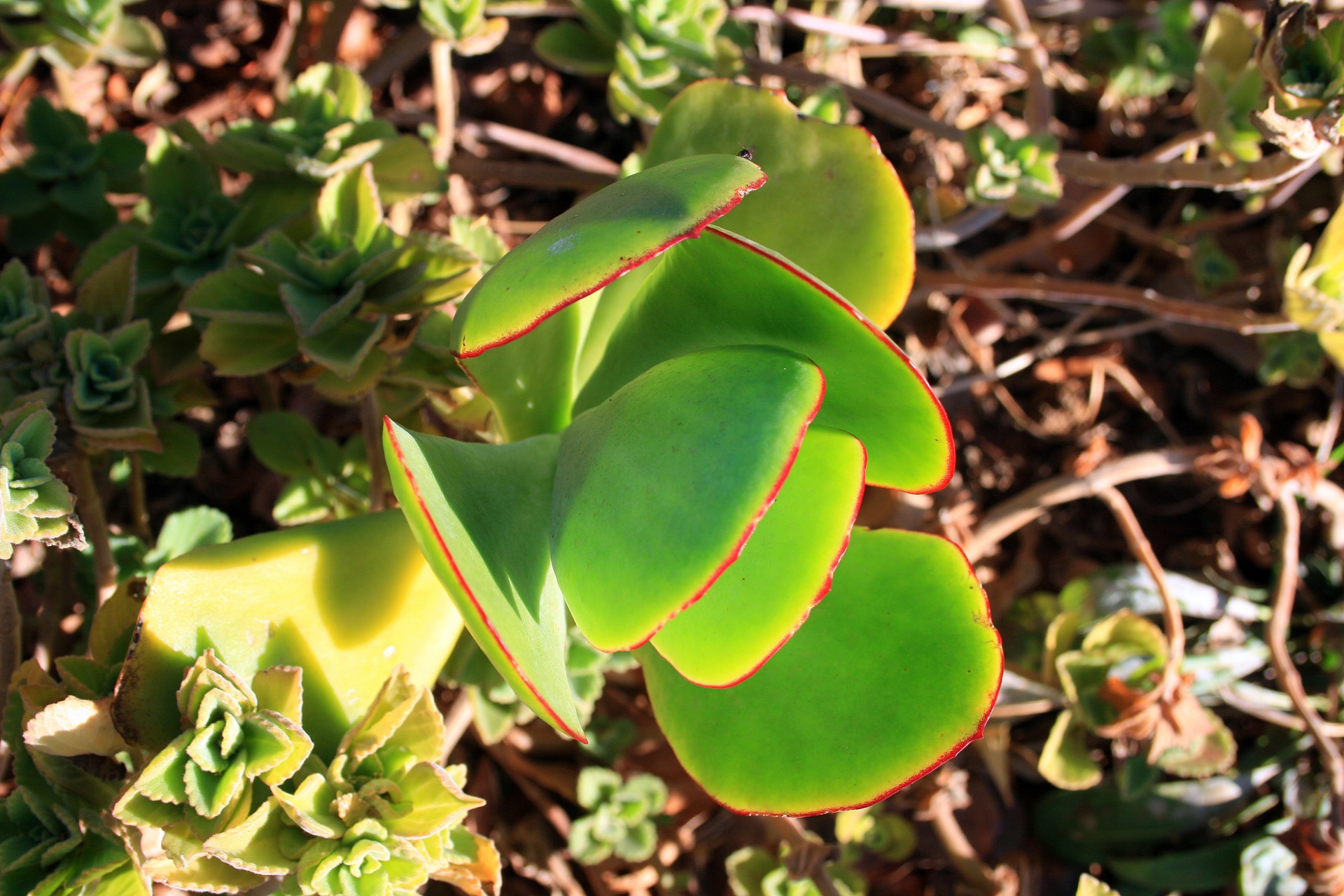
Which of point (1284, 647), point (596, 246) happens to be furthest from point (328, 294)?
point (1284, 647)

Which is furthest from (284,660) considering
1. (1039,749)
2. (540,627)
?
(1039,749)

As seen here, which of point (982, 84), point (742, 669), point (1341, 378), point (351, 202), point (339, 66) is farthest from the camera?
point (982, 84)

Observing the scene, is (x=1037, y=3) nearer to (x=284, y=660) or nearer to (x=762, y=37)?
(x=762, y=37)

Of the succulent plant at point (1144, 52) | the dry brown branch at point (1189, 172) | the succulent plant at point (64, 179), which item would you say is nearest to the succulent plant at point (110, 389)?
the succulent plant at point (64, 179)

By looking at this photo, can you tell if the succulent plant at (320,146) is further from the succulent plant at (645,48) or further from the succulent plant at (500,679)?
the succulent plant at (500,679)

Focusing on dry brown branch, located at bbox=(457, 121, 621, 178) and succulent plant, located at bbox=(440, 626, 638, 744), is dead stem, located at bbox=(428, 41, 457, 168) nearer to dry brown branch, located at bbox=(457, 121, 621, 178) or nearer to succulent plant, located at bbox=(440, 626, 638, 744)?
dry brown branch, located at bbox=(457, 121, 621, 178)
